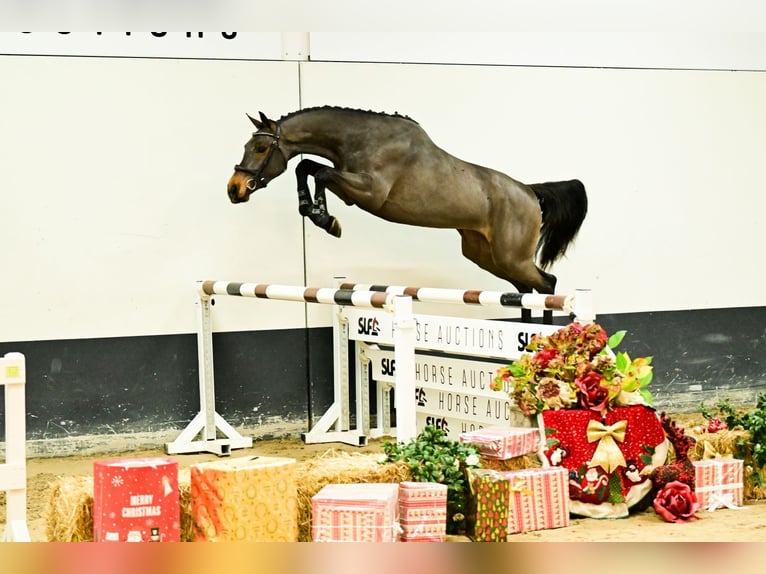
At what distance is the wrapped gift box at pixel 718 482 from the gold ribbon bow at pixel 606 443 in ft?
1.05

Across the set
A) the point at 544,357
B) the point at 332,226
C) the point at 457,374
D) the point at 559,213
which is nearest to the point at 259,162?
the point at 332,226

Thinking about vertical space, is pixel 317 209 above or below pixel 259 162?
below

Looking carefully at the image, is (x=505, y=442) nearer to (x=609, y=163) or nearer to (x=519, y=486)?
(x=519, y=486)

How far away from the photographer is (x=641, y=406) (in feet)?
10.1

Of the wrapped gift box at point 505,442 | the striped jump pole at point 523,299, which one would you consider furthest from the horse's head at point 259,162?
the wrapped gift box at point 505,442

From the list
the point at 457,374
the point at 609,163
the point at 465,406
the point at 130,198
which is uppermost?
the point at 609,163

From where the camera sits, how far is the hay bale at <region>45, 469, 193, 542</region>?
2203mm

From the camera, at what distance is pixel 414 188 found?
478 centimetres

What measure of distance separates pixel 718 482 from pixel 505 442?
0.80 meters

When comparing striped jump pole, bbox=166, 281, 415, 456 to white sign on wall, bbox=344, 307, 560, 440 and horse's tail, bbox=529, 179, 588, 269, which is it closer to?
white sign on wall, bbox=344, 307, 560, 440

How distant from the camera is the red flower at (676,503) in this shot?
3.05 m

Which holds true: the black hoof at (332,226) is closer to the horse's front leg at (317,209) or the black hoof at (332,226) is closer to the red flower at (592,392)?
the horse's front leg at (317,209)
